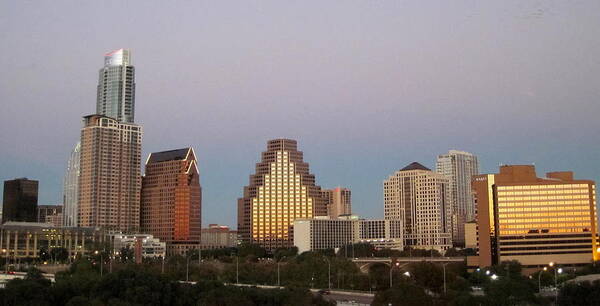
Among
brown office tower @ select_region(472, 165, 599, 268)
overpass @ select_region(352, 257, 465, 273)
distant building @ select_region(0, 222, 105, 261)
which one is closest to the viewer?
brown office tower @ select_region(472, 165, 599, 268)

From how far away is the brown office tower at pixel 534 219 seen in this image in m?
144

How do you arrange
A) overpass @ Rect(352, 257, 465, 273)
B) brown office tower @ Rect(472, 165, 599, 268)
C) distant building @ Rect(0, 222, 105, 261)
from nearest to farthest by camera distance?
brown office tower @ Rect(472, 165, 599, 268) < overpass @ Rect(352, 257, 465, 273) < distant building @ Rect(0, 222, 105, 261)

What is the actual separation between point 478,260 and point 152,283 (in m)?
85.8

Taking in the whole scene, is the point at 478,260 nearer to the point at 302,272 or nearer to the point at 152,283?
the point at 302,272

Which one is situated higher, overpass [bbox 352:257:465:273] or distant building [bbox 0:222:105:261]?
distant building [bbox 0:222:105:261]

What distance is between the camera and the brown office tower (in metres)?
144

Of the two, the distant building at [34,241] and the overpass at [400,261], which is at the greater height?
the distant building at [34,241]

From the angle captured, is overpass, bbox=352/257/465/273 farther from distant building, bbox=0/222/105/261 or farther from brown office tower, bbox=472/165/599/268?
distant building, bbox=0/222/105/261

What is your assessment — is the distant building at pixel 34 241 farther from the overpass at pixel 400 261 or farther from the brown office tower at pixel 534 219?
the brown office tower at pixel 534 219

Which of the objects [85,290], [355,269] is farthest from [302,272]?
[85,290]

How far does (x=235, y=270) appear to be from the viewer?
130 meters

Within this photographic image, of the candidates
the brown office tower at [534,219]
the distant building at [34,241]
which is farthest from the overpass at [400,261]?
the distant building at [34,241]

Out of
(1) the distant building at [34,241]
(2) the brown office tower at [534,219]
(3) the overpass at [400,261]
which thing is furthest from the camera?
(1) the distant building at [34,241]

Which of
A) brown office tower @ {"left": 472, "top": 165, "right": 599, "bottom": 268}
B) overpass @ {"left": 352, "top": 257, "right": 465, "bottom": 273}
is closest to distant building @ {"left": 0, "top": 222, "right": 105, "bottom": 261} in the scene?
overpass @ {"left": 352, "top": 257, "right": 465, "bottom": 273}
